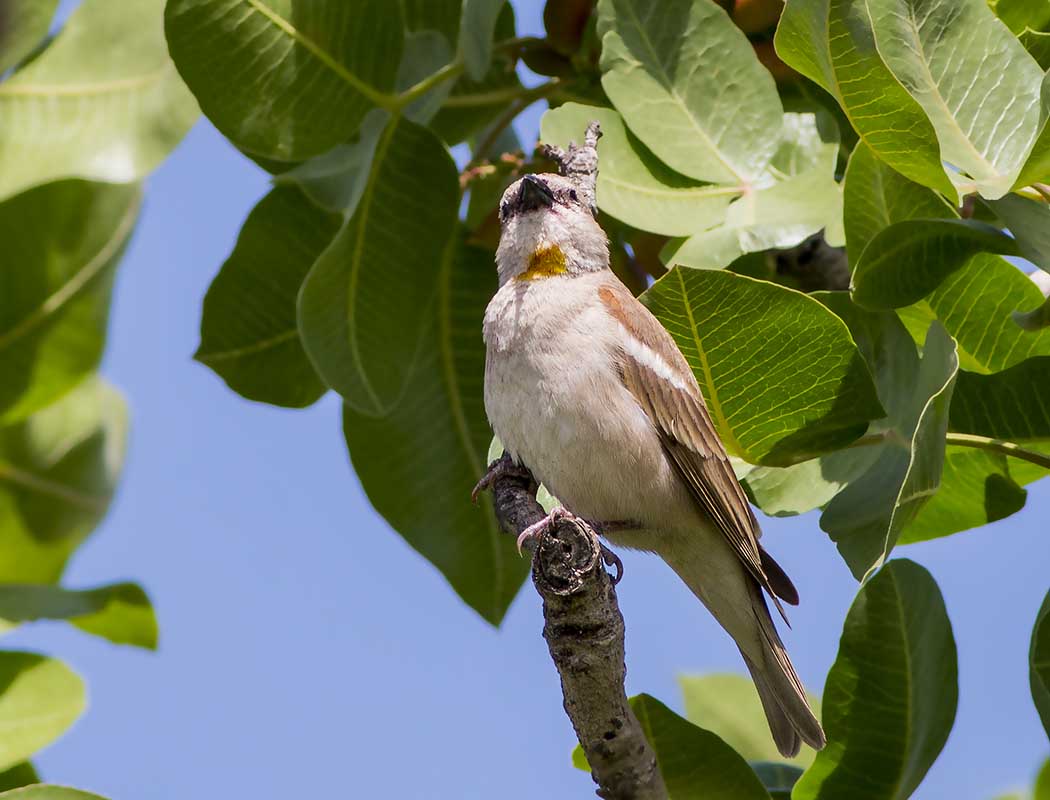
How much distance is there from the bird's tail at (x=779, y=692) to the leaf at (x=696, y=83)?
4.34ft

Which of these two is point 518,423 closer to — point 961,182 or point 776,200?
point 776,200

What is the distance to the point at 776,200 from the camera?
3.66m

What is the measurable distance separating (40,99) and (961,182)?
3.26m

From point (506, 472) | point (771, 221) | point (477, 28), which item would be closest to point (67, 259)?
point (477, 28)

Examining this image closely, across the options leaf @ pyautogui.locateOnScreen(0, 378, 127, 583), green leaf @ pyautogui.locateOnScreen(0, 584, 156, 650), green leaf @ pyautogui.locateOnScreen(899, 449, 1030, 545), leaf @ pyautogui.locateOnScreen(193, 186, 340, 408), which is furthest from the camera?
leaf @ pyautogui.locateOnScreen(0, 378, 127, 583)

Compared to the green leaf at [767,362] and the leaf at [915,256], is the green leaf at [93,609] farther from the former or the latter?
the leaf at [915,256]

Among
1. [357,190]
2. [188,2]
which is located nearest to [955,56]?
[357,190]

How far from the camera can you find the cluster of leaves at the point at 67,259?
176 inches

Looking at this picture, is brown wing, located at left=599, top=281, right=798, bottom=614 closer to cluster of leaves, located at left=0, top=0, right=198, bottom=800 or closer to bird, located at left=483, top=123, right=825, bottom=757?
bird, located at left=483, top=123, right=825, bottom=757

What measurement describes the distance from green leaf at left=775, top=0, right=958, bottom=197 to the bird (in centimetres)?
73

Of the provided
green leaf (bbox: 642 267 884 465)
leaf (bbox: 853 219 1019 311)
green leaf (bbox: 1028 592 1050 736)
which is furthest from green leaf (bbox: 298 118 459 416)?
green leaf (bbox: 1028 592 1050 736)

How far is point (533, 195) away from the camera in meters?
4.02

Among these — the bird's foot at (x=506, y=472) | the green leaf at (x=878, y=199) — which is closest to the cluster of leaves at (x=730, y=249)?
the green leaf at (x=878, y=199)

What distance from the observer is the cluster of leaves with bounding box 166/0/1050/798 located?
3.14m
